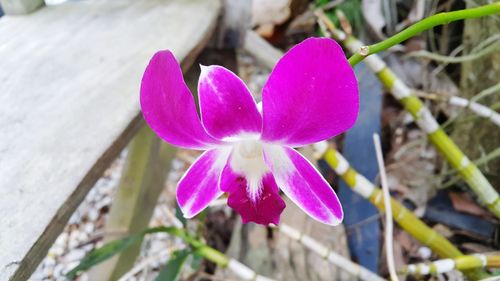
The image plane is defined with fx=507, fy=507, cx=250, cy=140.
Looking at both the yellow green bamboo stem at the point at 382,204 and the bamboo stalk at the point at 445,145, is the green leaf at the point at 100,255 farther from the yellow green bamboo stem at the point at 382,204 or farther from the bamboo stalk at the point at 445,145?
the bamboo stalk at the point at 445,145

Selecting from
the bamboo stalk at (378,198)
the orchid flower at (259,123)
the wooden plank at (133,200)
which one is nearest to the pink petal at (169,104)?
the orchid flower at (259,123)

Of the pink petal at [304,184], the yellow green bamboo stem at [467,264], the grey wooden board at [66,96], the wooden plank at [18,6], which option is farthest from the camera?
the wooden plank at [18,6]

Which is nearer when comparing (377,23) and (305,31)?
(377,23)

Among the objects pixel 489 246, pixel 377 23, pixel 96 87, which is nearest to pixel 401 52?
pixel 377 23

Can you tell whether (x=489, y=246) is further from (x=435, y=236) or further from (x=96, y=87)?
(x=96, y=87)

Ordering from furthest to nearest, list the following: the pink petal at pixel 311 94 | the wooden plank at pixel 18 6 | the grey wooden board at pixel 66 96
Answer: the wooden plank at pixel 18 6, the grey wooden board at pixel 66 96, the pink petal at pixel 311 94

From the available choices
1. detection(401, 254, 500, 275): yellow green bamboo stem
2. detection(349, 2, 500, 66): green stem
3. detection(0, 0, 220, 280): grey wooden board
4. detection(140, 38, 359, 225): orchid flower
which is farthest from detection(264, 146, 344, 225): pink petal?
detection(401, 254, 500, 275): yellow green bamboo stem

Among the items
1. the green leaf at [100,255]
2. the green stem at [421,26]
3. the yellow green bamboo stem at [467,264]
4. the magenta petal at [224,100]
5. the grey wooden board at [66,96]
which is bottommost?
the green leaf at [100,255]
